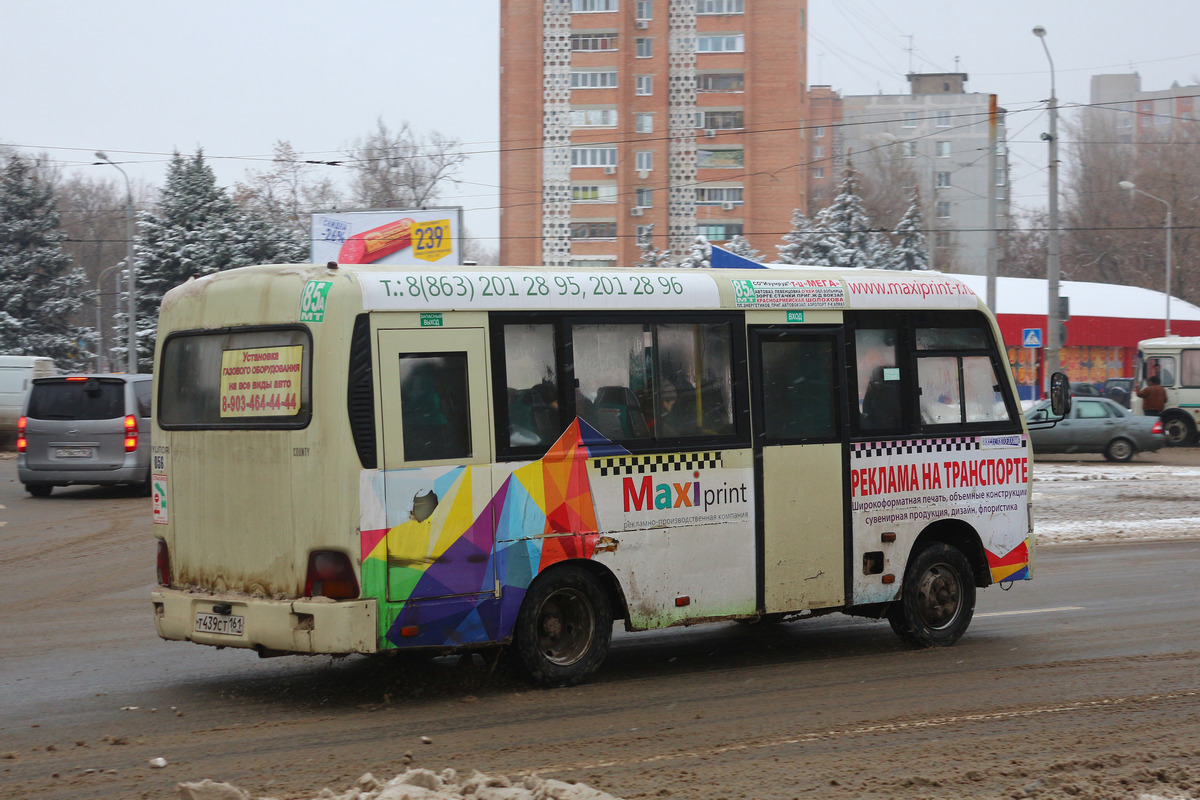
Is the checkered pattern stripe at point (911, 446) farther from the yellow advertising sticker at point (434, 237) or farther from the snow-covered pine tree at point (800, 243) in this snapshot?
the snow-covered pine tree at point (800, 243)

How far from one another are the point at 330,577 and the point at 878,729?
3.05m

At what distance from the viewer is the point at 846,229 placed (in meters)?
58.8

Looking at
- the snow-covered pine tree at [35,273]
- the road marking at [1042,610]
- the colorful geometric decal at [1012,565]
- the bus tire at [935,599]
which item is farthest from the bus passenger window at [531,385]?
the snow-covered pine tree at [35,273]

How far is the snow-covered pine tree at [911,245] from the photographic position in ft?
202

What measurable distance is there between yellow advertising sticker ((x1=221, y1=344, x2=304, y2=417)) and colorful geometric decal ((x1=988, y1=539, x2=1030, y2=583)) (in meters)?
5.52

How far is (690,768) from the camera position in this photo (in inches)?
239

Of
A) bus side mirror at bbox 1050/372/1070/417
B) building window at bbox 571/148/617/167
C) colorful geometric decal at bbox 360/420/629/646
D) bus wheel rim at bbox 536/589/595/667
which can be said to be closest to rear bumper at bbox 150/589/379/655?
colorful geometric decal at bbox 360/420/629/646

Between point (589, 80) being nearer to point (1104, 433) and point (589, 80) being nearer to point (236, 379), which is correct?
point (1104, 433)

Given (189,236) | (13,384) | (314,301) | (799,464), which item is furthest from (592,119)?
(314,301)

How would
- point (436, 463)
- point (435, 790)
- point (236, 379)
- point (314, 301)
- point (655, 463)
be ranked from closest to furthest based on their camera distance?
1. point (435, 790)
2. point (314, 301)
3. point (436, 463)
4. point (236, 379)
5. point (655, 463)

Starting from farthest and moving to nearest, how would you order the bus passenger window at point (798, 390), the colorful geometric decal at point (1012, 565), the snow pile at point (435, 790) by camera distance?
1. the colorful geometric decal at point (1012, 565)
2. the bus passenger window at point (798, 390)
3. the snow pile at point (435, 790)

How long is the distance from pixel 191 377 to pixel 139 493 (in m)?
14.8

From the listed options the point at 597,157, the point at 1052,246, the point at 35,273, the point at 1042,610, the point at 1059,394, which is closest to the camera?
the point at 1059,394

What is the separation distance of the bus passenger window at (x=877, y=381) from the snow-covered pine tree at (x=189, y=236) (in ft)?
144
